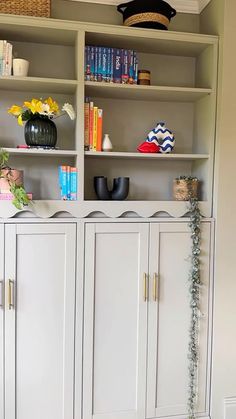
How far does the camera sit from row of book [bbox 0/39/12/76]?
2.08 m

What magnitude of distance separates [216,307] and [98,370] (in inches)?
31.1

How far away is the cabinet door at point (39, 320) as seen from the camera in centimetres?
206

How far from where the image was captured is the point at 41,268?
210cm

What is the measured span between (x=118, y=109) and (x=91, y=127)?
40 centimetres

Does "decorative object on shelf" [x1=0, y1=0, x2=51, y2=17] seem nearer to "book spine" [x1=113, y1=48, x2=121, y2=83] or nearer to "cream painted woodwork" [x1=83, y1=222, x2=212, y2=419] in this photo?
"book spine" [x1=113, y1=48, x2=121, y2=83]

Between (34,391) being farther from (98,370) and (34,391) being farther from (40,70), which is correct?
(40,70)

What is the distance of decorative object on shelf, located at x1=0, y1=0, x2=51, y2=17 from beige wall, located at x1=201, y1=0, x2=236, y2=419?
3.30 ft

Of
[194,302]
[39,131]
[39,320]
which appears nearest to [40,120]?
[39,131]

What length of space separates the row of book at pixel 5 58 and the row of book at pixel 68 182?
0.60 metres

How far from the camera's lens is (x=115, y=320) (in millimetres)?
2205

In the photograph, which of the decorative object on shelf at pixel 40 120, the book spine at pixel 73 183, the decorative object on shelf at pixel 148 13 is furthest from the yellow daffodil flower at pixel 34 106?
the decorative object on shelf at pixel 148 13

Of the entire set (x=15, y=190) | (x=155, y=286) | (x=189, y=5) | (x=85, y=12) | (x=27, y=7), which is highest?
(x=189, y=5)

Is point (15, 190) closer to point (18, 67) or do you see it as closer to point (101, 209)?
point (101, 209)

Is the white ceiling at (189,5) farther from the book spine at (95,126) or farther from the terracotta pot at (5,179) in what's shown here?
the terracotta pot at (5,179)
